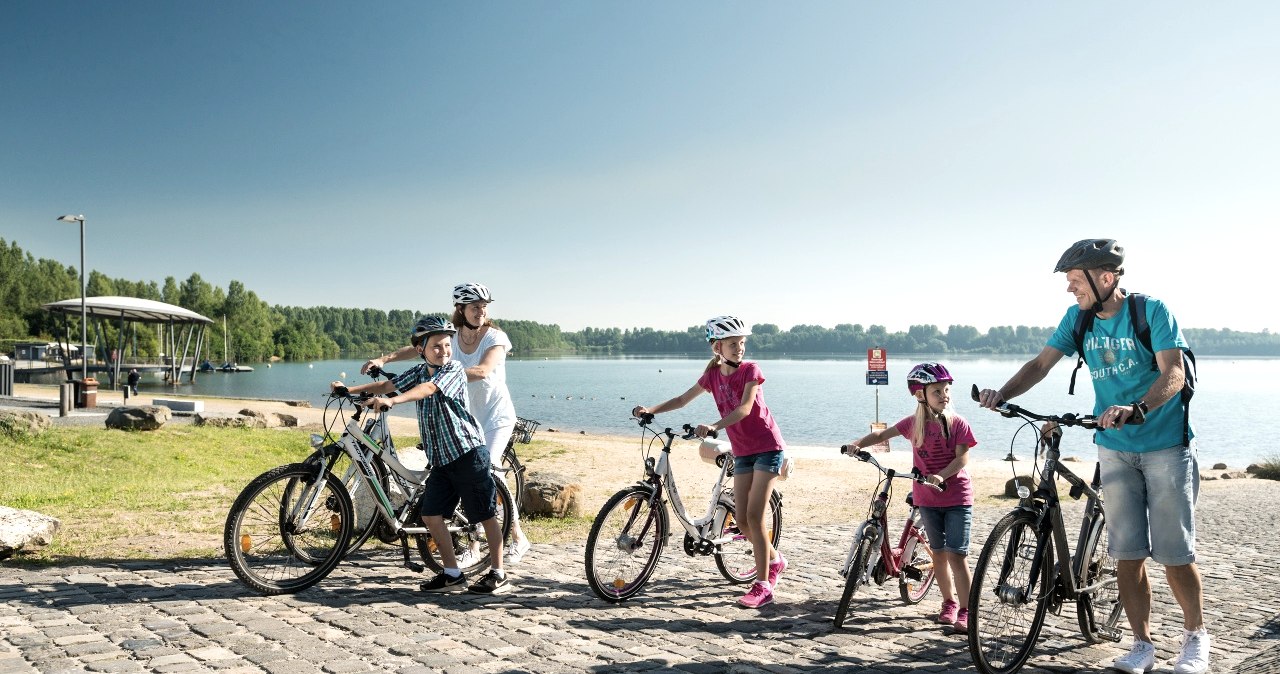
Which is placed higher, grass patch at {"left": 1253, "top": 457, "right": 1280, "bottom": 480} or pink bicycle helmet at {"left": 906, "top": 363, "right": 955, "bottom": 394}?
pink bicycle helmet at {"left": 906, "top": 363, "right": 955, "bottom": 394}

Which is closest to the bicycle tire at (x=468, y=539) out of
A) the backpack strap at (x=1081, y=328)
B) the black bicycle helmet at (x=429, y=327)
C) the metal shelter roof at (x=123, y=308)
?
the black bicycle helmet at (x=429, y=327)

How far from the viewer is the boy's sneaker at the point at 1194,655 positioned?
428 centimetres

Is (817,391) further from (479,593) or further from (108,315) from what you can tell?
(479,593)

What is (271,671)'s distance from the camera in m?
4.12

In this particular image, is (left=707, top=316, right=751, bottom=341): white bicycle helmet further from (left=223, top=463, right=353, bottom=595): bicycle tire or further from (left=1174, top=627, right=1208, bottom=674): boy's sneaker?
(left=1174, top=627, right=1208, bottom=674): boy's sneaker

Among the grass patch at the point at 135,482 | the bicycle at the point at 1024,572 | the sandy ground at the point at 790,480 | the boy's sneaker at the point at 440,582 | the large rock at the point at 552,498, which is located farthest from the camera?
the sandy ground at the point at 790,480

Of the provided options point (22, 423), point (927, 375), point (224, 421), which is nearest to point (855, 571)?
point (927, 375)

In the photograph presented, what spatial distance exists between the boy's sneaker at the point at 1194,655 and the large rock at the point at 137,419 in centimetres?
1848

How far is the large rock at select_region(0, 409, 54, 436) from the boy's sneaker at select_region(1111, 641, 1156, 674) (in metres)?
16.3

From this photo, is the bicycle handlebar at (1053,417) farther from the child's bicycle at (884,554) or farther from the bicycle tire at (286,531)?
the bicycle tire at (286,531)

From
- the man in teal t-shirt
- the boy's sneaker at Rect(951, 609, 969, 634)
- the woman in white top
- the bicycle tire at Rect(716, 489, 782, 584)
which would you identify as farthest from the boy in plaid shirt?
the man in teal t-shirt

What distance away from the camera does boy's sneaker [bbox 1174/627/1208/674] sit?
14.0ft

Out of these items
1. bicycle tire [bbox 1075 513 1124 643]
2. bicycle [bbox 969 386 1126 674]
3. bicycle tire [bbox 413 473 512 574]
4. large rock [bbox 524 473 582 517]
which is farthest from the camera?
large rock [bbox 524 473 582 517]

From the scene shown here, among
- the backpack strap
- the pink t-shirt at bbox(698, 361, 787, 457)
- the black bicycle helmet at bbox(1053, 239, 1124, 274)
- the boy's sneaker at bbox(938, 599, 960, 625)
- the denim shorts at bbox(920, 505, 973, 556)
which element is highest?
the black bicycle helmet at bbox(1053, 239, 1124, 274)
